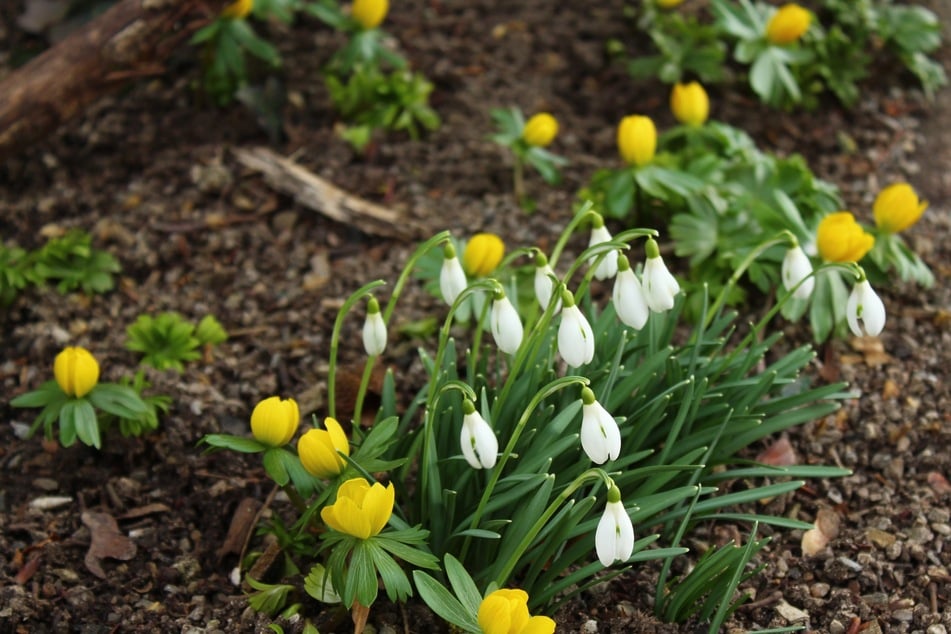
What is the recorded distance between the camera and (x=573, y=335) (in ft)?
6.58

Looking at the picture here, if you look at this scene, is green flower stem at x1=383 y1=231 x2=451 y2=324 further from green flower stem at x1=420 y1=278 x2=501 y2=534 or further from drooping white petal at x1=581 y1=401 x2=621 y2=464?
drooping white petal at x1=581 y1=401 x2=621 y2=464

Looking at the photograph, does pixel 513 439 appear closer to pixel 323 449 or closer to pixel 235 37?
pixel 323 449

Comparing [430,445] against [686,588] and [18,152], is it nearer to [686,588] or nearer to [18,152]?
[686,588]

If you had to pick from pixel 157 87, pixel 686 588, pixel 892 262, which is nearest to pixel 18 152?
pixel 157 87

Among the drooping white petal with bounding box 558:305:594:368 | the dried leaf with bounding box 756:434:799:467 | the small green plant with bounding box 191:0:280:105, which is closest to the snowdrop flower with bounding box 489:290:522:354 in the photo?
the drooping white petal with bounding box 558:305:594:368

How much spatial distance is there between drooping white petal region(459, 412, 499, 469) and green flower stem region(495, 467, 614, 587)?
144 mm

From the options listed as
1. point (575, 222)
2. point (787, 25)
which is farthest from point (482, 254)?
point (787, 25)

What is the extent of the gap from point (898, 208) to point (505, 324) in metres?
1.55

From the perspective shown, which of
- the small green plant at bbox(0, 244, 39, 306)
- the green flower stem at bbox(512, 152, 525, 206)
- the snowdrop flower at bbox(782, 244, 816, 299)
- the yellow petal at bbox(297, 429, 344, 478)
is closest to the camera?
the yellow petal at bbox(297, 429, 344, 478)

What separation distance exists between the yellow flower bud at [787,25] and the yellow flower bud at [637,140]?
2.36ft

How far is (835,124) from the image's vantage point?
4.00 m

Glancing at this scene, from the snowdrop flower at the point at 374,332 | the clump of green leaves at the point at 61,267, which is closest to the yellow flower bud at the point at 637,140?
the snowdrop flower at the point at 374,332

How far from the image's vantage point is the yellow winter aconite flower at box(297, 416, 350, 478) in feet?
7.14

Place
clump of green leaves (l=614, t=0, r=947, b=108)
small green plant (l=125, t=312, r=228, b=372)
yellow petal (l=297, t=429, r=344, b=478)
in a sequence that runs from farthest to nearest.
A: clump of green leaves (l=614, t=0, r=947, b=108), small green plant (l=125, t=312, r=228, b=372), yellow petal (l=297, t=429, r=344, b=478)
